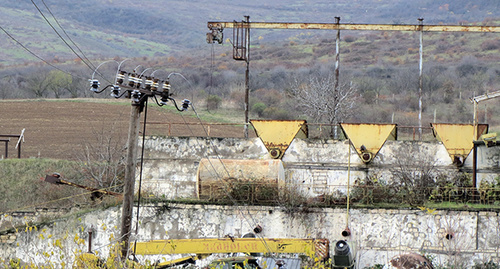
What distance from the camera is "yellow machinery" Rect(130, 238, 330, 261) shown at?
872 inches

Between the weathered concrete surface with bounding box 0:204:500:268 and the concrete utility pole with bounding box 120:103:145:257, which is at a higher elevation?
the concrete utility pole with bounding box 120:103:145:257

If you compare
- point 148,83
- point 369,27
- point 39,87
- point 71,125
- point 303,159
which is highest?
point 369,27

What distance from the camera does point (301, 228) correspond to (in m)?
24.3

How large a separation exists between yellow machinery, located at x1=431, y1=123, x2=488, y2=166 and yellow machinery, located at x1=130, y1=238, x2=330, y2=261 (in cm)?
792

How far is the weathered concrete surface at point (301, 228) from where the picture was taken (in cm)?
2378

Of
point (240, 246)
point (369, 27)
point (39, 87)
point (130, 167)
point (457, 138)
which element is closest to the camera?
point (130, 167)

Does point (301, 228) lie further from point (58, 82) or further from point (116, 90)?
point (58, 82)

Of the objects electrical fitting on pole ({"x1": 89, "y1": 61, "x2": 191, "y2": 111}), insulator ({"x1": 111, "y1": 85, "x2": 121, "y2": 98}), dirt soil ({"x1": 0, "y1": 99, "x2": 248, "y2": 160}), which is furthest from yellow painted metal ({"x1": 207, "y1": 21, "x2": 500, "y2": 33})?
insulator ({"x1": 111, "y1": 85, "x2": 121, "y2": 98})

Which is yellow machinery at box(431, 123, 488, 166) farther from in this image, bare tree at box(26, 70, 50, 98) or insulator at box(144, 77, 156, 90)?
bare tree at box(26, 70, 50, 98)

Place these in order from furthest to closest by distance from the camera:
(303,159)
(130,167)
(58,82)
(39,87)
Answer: (58,82) < (39,87) < (303,159) < (130,167)

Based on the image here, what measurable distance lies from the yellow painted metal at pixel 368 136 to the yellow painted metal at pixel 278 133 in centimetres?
182

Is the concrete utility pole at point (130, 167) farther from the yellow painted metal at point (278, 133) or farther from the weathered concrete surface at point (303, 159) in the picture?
the yellow painted metal at point (278, 133)

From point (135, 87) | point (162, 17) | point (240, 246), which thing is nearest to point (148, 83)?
point (135, 87)

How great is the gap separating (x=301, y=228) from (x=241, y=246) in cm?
284
